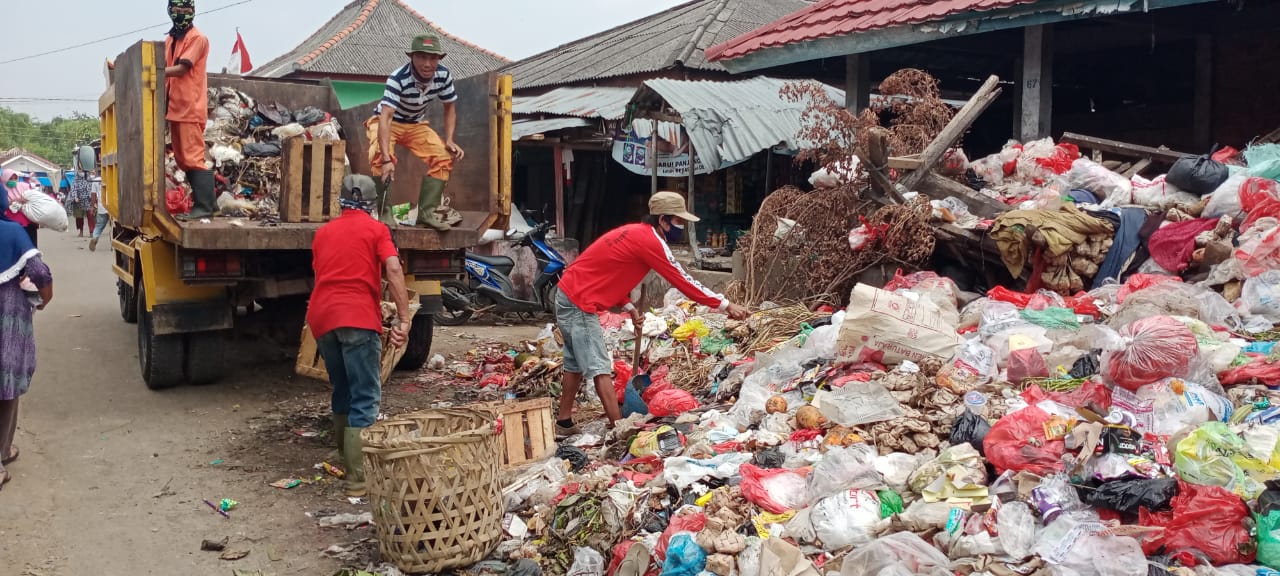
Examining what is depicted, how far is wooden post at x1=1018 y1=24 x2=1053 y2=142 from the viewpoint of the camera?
8.04 m

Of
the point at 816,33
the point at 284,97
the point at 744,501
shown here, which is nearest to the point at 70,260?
the point at 284,97

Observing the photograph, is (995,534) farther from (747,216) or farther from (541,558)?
(747,216)

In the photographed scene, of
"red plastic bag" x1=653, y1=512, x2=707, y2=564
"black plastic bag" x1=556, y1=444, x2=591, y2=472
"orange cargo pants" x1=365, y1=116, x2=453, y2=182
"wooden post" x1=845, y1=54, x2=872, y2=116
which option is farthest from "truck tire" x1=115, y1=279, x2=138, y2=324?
"red plastic bag" x1=653, y1=512, x2=707, y2=564

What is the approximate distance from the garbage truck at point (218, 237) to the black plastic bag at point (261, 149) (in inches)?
34.1

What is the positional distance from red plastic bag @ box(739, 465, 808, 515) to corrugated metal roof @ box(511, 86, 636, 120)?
9.20m

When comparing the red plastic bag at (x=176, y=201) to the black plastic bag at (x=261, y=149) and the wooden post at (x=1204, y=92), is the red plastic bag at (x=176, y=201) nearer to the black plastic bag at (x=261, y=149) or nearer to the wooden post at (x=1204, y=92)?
the black plastic bag at (x=261, y=149)

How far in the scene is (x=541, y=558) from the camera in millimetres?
4152

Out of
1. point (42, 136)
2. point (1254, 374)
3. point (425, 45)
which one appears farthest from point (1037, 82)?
point (42, 136)

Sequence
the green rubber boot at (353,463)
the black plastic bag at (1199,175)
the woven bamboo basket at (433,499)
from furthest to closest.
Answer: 1. the black plastic bag at (1199,175)
2. the green rubber boot at (353,463)
3. the woven bamboo basket at (433,499)

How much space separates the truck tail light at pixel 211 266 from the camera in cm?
623

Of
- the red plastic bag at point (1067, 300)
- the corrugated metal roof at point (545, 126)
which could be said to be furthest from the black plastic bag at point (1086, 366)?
the corrugated metal roof at point (545, 126)

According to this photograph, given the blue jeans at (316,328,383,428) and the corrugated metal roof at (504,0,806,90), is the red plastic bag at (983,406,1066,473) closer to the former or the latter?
the blue jeans at (316,328,383,428)

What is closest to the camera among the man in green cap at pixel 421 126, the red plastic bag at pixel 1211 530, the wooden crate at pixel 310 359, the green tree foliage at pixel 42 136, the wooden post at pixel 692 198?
the red plastic bag at pixel 1211 530

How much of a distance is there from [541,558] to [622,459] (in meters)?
1.07
